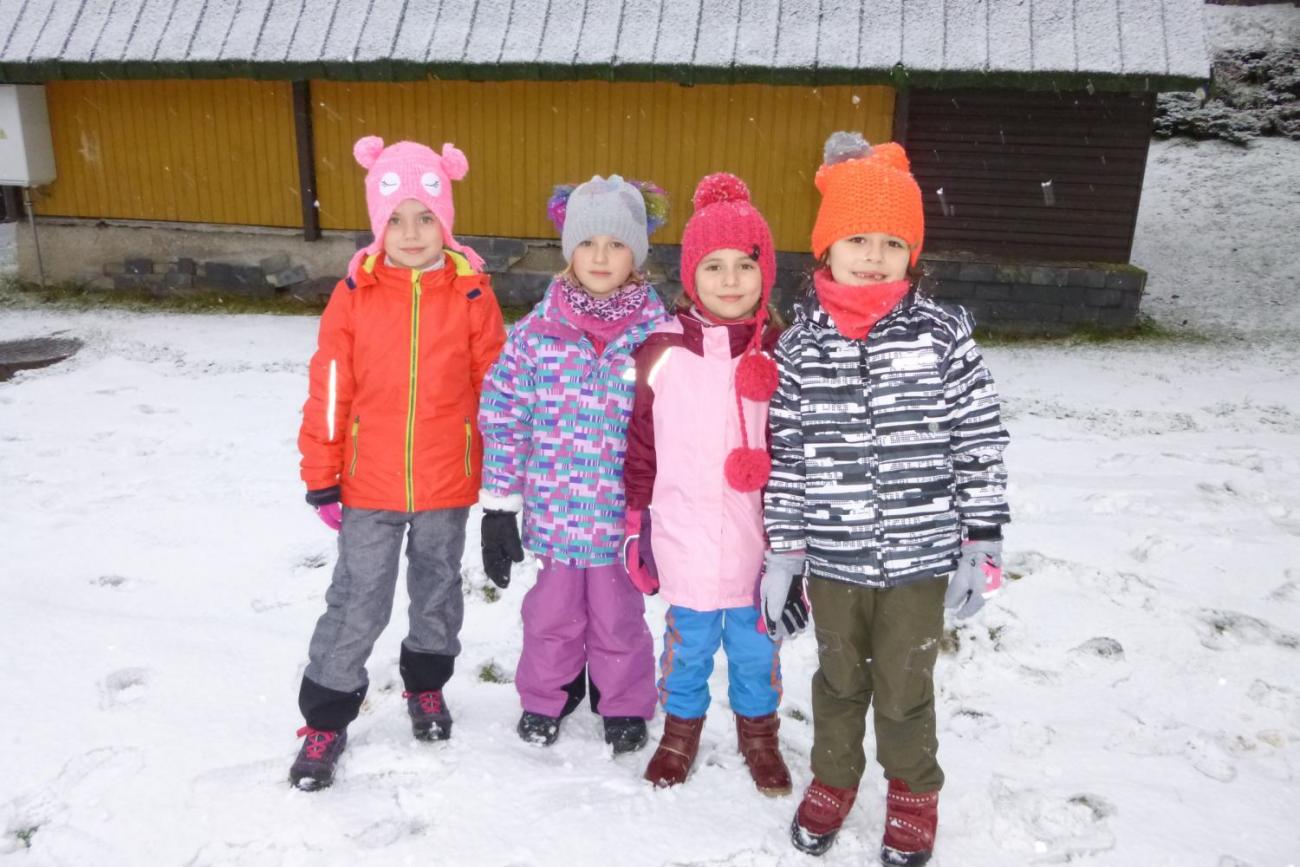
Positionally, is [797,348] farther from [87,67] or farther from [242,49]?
[87,67]

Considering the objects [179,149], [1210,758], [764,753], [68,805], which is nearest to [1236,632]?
[1210,758]

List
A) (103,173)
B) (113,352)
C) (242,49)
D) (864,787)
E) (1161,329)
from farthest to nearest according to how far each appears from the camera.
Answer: (103,173)
(1161,329)
(242,49)
(113,352)
(864,787)

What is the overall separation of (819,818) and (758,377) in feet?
4.06

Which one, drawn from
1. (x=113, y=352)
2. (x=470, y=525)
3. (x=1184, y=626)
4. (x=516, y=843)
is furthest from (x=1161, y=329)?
(x=113, y=352)

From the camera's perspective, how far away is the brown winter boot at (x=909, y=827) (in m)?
2.59

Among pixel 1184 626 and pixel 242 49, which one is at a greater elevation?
pixel 242 49

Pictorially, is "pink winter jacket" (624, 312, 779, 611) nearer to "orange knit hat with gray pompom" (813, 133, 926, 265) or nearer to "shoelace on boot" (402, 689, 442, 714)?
"orange knit hat with gray pompom" (813, 133, 926, 265)

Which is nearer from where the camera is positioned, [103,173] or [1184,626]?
[1184,626]

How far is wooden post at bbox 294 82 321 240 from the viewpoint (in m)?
9.24

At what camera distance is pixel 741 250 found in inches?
106

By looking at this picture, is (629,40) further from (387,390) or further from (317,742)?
(317,742)

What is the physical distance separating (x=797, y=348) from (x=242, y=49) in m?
7.87

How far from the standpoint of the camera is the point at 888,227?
8.25ft

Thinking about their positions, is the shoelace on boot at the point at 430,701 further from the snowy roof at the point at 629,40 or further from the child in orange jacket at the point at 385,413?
the snowy roof at the point at 629,40
